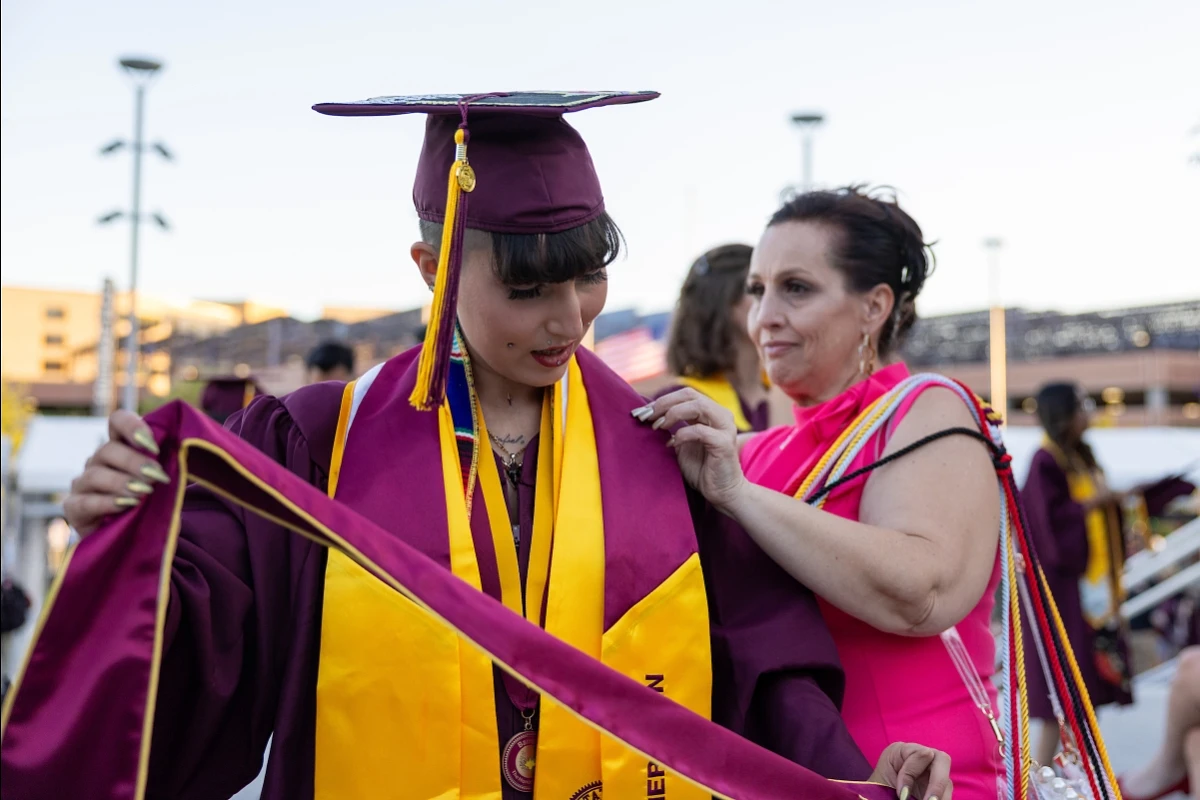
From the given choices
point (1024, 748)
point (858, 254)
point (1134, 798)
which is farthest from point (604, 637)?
point (1134, 798)

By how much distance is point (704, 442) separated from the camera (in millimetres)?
1777

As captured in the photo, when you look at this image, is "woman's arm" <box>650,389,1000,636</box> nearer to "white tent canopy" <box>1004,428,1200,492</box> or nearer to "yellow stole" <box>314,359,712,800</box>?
"yellow stole" <box>314,359,712,800</box>

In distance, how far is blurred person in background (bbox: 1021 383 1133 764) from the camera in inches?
240

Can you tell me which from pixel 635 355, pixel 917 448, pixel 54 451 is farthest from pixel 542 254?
pixel 635 355

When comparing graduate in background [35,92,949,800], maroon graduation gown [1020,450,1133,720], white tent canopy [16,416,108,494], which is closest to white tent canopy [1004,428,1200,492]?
maroon graduation gown [1020,450,1133,720]

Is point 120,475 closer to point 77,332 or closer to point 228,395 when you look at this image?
point 228,395

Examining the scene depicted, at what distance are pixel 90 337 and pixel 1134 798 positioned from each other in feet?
169

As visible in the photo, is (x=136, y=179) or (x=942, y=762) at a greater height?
(x=136, y=179)

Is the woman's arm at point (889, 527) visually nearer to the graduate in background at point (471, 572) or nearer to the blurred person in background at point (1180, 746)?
the graduate in background at point (471, 572)

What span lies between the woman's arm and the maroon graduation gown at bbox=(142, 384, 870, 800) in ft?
0.34

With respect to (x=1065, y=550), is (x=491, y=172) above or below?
above

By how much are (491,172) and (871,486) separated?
35.4 inches

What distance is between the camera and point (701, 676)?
1726mm

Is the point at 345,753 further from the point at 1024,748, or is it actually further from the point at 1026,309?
the point at 1026,309
